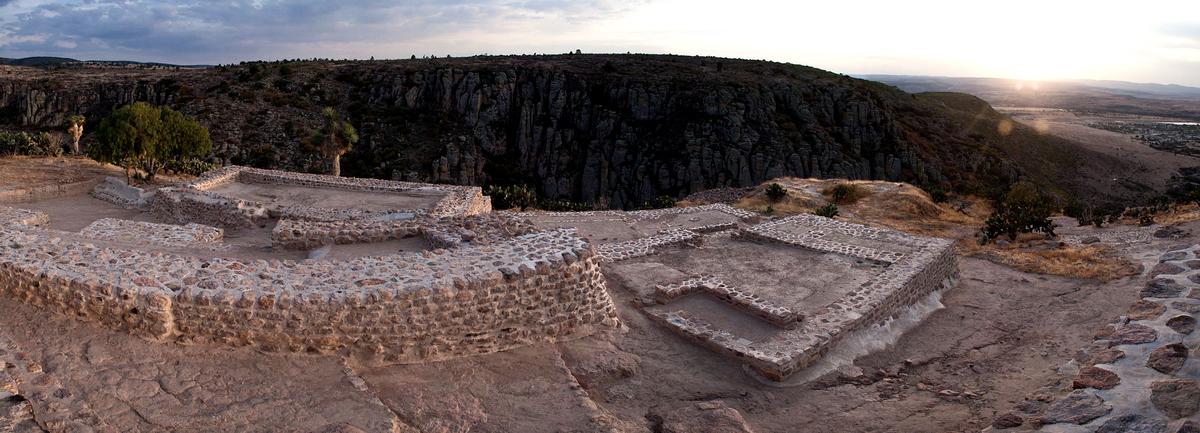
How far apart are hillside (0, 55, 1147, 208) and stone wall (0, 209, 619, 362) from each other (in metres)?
39.6

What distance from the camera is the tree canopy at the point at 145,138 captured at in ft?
71.2

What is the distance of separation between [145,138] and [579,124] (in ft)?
126

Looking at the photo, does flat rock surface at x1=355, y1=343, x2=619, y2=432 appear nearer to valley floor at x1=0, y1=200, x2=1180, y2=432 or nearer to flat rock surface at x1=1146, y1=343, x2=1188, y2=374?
valley floor at x1=0, y1=200, x2=1180, y2=432

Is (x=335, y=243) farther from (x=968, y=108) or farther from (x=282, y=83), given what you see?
(x=968, y=108)

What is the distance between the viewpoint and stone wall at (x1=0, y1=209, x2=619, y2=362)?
6.49 meters

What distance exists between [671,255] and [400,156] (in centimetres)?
3940

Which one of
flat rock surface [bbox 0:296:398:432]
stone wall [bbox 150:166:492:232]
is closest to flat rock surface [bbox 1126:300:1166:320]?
flat rock surface [bbox 0:296:398:432]

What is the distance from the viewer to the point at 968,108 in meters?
78.0

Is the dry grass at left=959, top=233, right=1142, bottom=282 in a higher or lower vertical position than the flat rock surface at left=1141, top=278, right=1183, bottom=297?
lower

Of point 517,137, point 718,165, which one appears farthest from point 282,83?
point 718,165

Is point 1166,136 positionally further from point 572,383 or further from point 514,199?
point 572,383

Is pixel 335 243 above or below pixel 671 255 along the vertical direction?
above

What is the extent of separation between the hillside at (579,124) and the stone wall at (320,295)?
130ft

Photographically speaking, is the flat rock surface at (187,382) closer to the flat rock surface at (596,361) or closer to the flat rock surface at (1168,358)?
the flat rock surface at (596,361)
